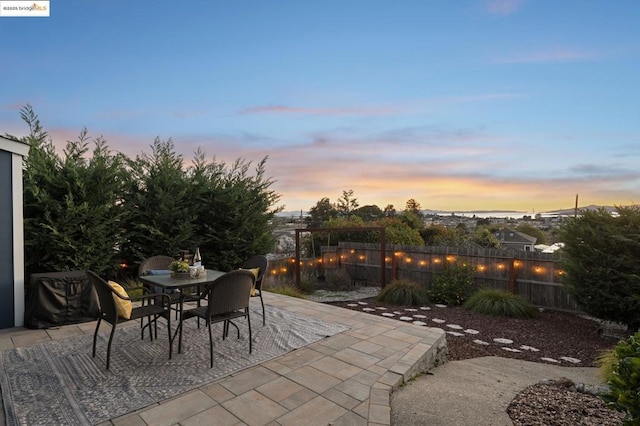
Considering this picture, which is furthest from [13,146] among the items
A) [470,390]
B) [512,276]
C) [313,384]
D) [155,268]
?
[512,276]

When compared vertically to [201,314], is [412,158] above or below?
above

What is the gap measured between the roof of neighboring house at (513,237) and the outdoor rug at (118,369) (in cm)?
1779

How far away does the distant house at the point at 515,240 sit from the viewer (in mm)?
17181

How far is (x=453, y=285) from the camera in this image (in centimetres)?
741

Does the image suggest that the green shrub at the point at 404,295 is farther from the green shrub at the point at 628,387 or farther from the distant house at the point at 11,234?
the distant house at the point at 11,234

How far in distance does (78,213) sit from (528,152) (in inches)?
432

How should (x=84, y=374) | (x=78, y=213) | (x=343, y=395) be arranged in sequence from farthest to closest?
(x=78, y=213), (x=84, y=374), (x=343, y=395)

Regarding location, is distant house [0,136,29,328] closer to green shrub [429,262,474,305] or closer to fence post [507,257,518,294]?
green shrub [429,262,474,305]

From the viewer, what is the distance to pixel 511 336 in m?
5.13

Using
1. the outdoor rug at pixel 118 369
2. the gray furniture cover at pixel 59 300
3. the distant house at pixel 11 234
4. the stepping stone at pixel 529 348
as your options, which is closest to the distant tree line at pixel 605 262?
the stepping stone at pixel 529 348

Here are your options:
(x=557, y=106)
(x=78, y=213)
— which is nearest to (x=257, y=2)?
(x=78, y=213)

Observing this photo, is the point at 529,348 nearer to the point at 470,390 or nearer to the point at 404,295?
the point at 470,390

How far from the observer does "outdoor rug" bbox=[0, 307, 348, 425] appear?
2.05 meters

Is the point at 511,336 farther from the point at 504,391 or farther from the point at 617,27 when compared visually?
the point at 617,27
